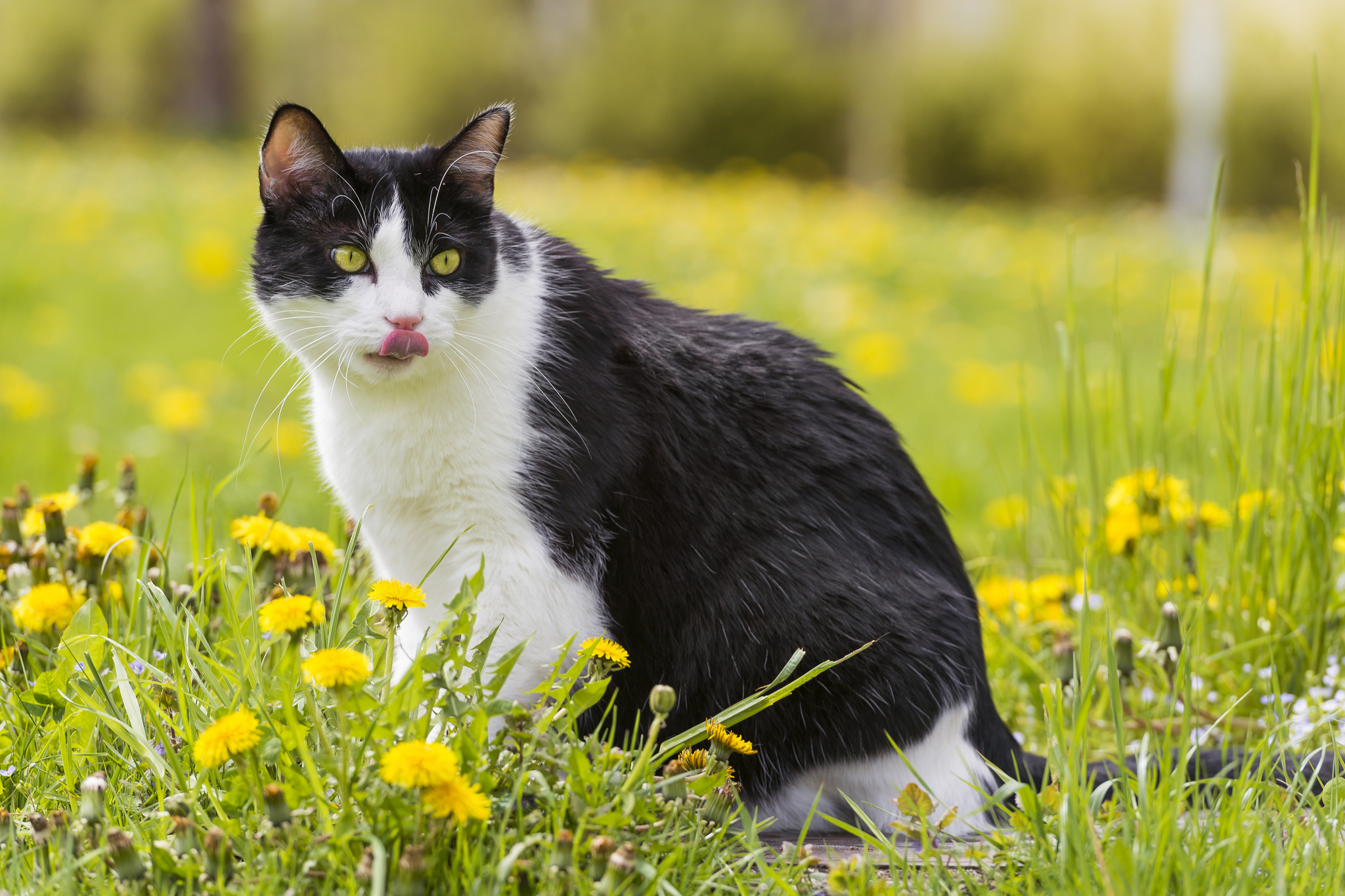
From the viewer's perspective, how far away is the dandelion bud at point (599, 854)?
4.36ft

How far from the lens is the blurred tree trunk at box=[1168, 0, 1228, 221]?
1221cm

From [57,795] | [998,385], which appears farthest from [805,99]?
[57,795]

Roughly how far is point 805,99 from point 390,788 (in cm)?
1666

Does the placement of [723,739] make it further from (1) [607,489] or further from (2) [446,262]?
(2) [446,262]

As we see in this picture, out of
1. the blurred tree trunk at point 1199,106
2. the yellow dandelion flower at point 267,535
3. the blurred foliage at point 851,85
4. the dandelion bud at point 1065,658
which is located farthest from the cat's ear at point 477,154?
the blurred foliage at point 851,85

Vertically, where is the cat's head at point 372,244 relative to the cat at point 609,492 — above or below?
above

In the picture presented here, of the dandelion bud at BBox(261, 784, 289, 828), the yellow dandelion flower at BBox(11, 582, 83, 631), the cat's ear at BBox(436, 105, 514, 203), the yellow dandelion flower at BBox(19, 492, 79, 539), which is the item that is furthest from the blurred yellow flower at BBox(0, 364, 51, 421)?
the dandelion bud at BBox(261, 784, 289, 828)

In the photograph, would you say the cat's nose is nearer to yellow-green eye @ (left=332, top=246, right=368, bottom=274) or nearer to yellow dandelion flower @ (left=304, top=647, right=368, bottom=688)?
yellow-green eye @ (left=332, top=246, right=368, bottom=274)

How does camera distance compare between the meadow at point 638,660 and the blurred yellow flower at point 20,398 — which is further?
the blurred yellow flower at point 20,398

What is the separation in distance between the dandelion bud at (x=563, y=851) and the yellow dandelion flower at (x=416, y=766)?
0.16 meters

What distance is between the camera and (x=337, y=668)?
1268 millimetres

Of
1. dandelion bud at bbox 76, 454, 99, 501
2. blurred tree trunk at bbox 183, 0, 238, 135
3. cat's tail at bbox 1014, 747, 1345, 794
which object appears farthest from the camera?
blurred tree trunk at bbox 183, 0, 238, 135

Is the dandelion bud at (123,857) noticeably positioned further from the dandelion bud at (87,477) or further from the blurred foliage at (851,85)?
the blurred foliage at (851,85)

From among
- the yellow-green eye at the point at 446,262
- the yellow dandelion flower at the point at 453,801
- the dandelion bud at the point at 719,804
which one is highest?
the yellow-green eye at the point at 446,262
